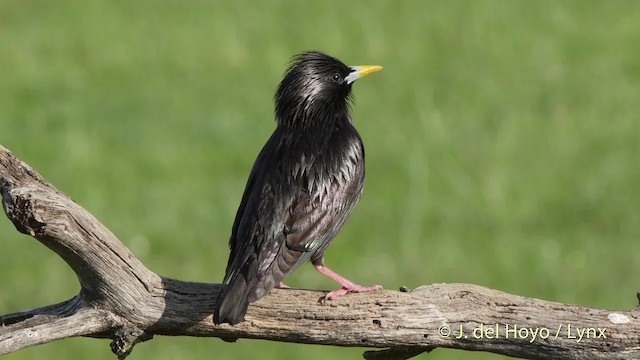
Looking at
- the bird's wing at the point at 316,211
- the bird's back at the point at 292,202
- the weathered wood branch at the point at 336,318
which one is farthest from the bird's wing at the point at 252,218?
the weathered wood branch at the point at 336,318

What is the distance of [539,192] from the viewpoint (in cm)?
2136

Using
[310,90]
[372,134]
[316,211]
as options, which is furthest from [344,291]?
[372,134]

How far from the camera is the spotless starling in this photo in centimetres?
805

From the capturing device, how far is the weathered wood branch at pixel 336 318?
7715mm

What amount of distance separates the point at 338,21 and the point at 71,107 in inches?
208

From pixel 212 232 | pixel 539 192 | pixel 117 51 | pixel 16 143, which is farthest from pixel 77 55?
pixel 539 192

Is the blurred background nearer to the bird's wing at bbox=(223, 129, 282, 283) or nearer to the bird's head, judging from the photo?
the bird's head

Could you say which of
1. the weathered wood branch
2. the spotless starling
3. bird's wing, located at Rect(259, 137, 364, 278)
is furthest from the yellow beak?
the weathered wood branch

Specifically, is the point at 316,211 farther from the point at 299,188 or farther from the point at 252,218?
the point at 252,218

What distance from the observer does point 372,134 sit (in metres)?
22.4

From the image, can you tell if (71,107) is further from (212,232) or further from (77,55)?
(212,232)

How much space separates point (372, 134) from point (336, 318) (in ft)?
47.9

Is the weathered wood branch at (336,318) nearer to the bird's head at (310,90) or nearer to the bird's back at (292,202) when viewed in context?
the bird's back at (292,202)

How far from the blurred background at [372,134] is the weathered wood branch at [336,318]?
9.59m
